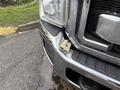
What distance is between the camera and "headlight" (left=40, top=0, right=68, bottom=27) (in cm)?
283

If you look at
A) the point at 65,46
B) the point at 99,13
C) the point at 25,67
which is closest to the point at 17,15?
the point at 25,67

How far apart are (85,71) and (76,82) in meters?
0.26

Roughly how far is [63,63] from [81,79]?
224mm

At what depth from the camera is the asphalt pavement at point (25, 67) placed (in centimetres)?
405

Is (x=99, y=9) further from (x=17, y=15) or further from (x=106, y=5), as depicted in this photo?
(x=17, y=15)

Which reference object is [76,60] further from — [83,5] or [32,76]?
[32,76]

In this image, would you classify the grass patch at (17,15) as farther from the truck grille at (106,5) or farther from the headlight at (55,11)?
the truck grille at (106,5)

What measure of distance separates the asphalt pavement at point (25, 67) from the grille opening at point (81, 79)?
73cm

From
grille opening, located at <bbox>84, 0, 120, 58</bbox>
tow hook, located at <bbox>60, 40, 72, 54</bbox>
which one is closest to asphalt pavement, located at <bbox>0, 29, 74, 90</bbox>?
tow hook, located at <bbox>60, 40, 72, 54</bbox>

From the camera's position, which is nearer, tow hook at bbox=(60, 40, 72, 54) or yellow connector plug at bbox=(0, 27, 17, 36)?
tow hook at bbox=(60, 40, 72, 54)

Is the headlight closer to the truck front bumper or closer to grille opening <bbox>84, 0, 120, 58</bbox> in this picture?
the truck front bumper

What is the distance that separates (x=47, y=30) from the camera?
3.07 meters

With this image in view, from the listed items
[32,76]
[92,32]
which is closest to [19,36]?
[32,76]

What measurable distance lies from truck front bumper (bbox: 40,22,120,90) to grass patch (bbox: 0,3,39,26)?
11.7 feet
